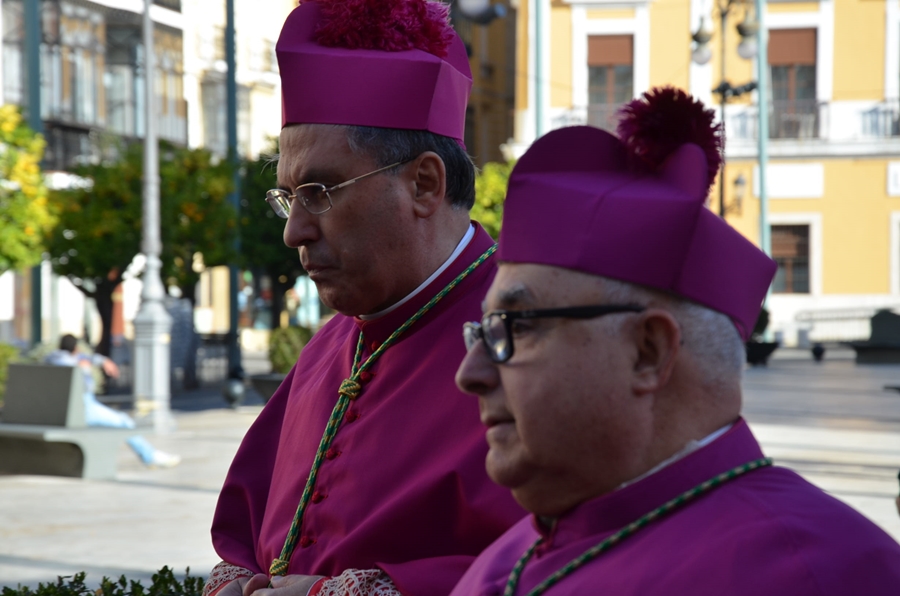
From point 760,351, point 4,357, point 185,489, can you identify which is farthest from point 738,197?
point 185,489

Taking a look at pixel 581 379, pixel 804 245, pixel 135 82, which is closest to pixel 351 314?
pixel 581 379

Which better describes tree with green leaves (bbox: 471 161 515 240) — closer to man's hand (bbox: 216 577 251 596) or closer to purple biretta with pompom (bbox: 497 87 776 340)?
man's hand (bbox: 216 577 251 596)

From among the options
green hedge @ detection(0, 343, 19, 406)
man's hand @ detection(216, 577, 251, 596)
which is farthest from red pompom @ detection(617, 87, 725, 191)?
green hedge @ detection(0, 343, 19, 406)

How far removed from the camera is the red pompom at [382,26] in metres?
2.41

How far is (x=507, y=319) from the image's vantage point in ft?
5.08

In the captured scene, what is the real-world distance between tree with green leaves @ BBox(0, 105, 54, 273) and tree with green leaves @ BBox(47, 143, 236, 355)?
3.61 metres

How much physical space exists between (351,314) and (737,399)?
107 cm

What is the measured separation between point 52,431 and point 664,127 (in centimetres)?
865

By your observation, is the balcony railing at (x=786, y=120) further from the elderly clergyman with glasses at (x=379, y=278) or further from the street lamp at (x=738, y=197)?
the elderly clergyman with glasses at (x=379, y=278)

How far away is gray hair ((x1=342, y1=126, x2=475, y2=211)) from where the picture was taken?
2389 millimetres

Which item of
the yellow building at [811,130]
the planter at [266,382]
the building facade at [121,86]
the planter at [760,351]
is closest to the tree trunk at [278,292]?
the building facade at [121,86]

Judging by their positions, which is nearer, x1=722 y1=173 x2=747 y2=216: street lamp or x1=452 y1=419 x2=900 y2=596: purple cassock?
x1=452 y1=419 x2=900 y2=596: purple cassock

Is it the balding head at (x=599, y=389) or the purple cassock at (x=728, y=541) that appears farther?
the balding head at (x=599, y=389)

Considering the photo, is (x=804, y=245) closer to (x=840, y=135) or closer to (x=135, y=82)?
(x=840, y=135)
